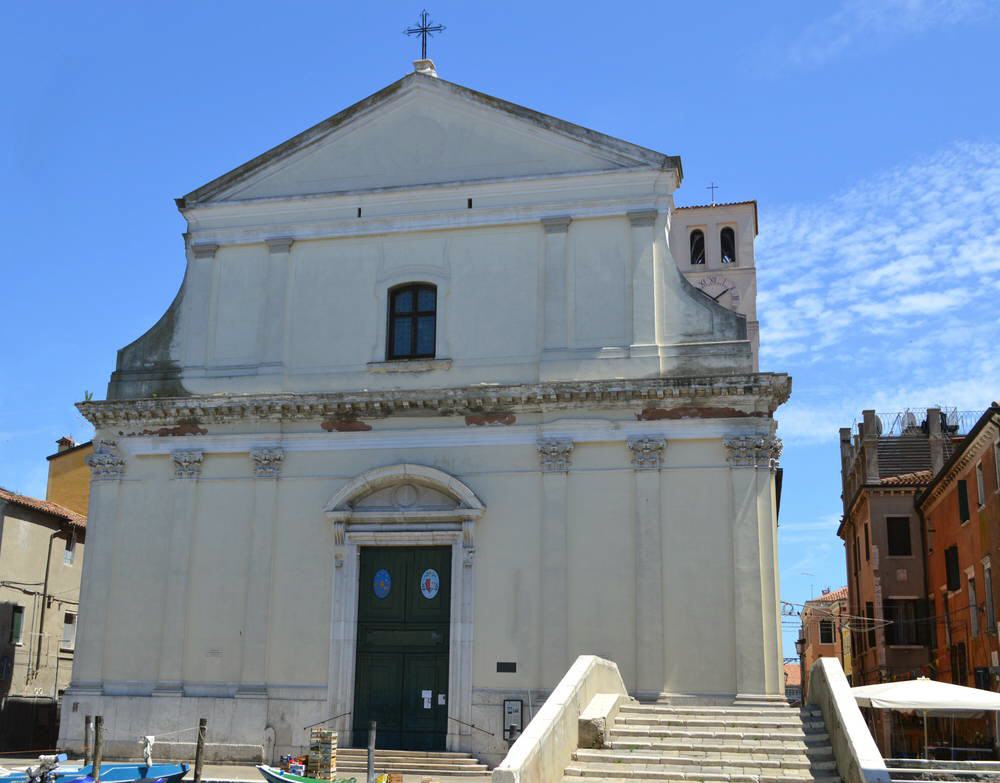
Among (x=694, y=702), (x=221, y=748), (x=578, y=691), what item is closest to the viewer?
(x=578, y=691)

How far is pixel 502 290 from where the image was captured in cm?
→ 2317

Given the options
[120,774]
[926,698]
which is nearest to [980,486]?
[926,698]

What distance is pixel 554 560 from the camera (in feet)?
70.0

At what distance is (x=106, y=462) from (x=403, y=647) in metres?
7.37

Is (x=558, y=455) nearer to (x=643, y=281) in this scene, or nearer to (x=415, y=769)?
(x=643, y=281)

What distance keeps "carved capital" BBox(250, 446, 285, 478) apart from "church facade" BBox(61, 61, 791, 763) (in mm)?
42

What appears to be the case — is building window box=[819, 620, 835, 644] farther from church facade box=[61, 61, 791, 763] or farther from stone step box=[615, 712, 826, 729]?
stone step box=[615, 712, 826, 729]

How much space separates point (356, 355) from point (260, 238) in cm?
350

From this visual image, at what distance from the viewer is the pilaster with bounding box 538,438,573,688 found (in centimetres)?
2091

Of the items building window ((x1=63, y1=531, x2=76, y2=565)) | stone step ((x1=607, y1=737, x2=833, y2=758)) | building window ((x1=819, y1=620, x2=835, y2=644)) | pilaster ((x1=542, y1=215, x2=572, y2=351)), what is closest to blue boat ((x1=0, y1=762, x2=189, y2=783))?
stone step ((x1=607, y1=737, x2=833, y2=758))

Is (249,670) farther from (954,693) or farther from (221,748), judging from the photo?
(954,693)

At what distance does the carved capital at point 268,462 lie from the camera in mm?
22938

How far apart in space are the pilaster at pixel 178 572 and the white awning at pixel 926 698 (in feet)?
41.2

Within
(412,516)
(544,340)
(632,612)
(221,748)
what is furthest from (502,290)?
(221,748)
